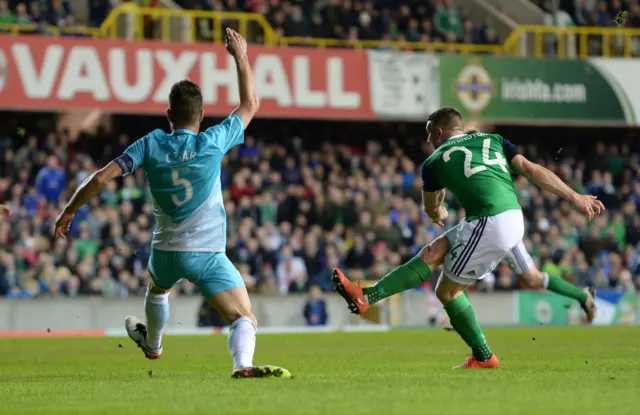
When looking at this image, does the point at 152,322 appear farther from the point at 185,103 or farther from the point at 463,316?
the point at 463,316

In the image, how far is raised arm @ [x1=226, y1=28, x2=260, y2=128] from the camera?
29.6 feet

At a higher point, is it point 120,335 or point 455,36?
point 455,36

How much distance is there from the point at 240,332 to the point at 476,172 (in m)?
2.38

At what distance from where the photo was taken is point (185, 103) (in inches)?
352

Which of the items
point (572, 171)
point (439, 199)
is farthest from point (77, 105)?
point (439, 199)

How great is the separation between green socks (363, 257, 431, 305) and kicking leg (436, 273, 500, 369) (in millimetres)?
176

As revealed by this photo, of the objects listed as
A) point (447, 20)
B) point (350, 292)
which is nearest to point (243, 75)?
point (350, 292)

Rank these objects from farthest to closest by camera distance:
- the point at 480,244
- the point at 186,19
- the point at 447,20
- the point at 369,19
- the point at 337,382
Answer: the point at 447,20, the point at 369,19, the point at 186,19, the point at 480,244, the point at 337,382

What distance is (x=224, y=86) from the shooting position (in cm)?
2716

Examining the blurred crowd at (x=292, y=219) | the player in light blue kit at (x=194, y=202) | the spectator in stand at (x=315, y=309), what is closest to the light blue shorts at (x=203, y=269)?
the player in light blue kit at (x=194, y=202)

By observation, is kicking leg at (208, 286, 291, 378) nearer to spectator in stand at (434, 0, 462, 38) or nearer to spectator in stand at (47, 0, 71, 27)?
spectator in stand at (47, 0, 71, 27)

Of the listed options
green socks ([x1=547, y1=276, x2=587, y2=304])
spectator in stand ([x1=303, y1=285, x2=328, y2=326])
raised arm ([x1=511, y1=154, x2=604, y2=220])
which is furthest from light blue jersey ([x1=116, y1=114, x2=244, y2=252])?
spectator in stand ([x1=303, y1=285, x2=328, y2=326])

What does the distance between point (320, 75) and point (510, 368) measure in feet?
59.4

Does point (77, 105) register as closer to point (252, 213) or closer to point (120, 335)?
point (252, 213)
